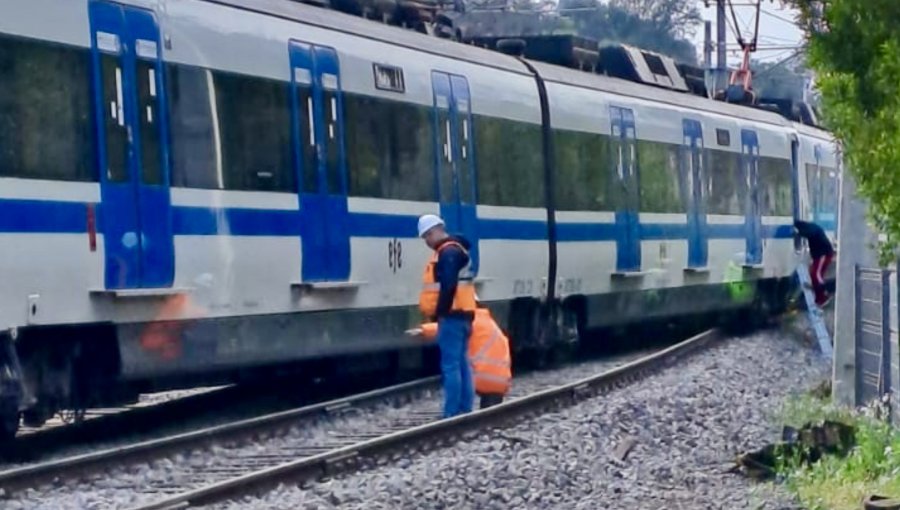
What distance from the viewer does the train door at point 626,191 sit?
74.3 feet

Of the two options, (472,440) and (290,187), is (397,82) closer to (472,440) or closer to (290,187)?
(290,187)

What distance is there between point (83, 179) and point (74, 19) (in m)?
0.97

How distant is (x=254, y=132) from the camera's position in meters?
14.6

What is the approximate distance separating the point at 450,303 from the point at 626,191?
8638mm

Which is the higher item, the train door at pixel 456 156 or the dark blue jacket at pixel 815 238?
the train door at pixel 456 156

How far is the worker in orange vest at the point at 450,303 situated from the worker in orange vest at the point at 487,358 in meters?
0.53

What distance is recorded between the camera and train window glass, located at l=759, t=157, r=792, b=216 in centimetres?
2841

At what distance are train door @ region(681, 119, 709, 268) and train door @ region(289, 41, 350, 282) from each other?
985 cm

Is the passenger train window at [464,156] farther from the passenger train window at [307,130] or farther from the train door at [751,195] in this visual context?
the train door at [751,195]

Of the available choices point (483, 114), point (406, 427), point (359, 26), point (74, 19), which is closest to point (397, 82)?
point (359, 26)

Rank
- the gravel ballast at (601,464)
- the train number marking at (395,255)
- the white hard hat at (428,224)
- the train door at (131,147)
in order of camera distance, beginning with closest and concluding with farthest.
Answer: the gravel ballast at (601,464), the train door at (131,147), the white hard hat at (428,224), the train number marking at (395,255)

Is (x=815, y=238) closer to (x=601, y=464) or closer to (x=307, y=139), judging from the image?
(x=307, y=139)

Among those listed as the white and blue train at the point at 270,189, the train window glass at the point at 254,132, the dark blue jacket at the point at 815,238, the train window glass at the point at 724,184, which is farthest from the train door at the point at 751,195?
the train window glass at the point at 254,132

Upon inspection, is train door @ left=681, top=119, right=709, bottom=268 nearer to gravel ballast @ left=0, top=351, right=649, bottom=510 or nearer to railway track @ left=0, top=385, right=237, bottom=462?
railway track @ left=0, top=385, right=237, bottom=462
